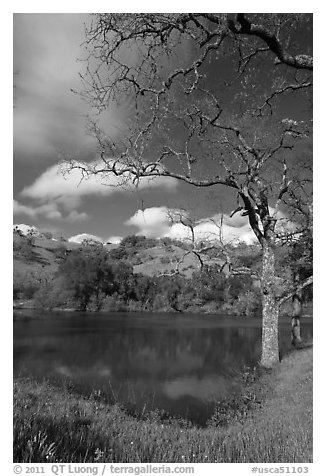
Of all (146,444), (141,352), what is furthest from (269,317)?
(141,352)

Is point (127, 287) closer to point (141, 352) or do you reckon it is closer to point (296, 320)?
point (141, 352)

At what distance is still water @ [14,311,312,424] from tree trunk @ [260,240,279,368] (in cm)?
125

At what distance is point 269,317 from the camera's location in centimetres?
1058

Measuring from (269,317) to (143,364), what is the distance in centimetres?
639

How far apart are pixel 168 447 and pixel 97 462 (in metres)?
0.85

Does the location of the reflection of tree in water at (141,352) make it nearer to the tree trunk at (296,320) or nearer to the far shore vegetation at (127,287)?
the tree trunk at (296,320)

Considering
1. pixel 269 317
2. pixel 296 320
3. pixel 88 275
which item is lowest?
pixel 296 320

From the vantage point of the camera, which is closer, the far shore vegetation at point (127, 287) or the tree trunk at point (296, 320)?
the tree trunk at point (296, 320)

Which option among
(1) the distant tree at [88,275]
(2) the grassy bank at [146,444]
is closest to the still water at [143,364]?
(2) the grassy bank at [146,444]

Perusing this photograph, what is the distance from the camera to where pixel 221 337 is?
23.1 m

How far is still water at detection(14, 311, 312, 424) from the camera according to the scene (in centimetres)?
949

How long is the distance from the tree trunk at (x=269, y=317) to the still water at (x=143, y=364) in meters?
1.25

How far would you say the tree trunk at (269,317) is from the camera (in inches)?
416
